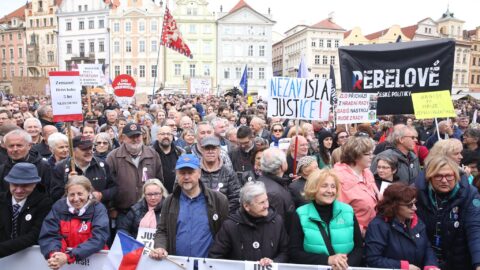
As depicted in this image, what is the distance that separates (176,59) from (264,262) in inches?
2278

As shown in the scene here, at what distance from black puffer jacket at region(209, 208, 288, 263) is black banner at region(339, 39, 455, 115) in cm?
408

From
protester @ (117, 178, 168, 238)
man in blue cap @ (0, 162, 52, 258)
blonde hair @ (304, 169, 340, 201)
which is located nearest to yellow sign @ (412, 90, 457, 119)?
blonde hair @ (304, 169, 340, 201)

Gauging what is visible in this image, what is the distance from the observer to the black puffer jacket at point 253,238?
11.3ft

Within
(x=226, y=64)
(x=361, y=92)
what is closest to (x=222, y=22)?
(x=226, y=64)

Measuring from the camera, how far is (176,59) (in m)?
59.2

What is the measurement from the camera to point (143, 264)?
12.3 feet

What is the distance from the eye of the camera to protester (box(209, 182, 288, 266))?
3.41 metres

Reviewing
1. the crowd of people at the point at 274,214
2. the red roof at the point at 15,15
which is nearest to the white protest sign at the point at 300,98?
the crowd of people at the point at 274,214

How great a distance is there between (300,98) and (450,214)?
3.07 m

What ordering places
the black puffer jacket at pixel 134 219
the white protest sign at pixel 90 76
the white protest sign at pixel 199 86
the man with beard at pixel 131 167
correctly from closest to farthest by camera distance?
the black puffer jacket at pixel 134 219, the man with beard at pixel 131 167, the white protest sign at pixel 90 76, the white protest sign at pixel 199 86

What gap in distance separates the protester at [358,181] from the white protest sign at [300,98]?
1912 millimetres

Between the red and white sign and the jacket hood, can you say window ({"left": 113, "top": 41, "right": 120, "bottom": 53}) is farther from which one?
the jacket hood

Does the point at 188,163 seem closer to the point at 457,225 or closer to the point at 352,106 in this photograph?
the point at 457,225

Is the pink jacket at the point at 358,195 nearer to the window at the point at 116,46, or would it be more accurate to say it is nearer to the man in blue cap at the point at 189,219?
the man in blue cap at the point at 189,219
